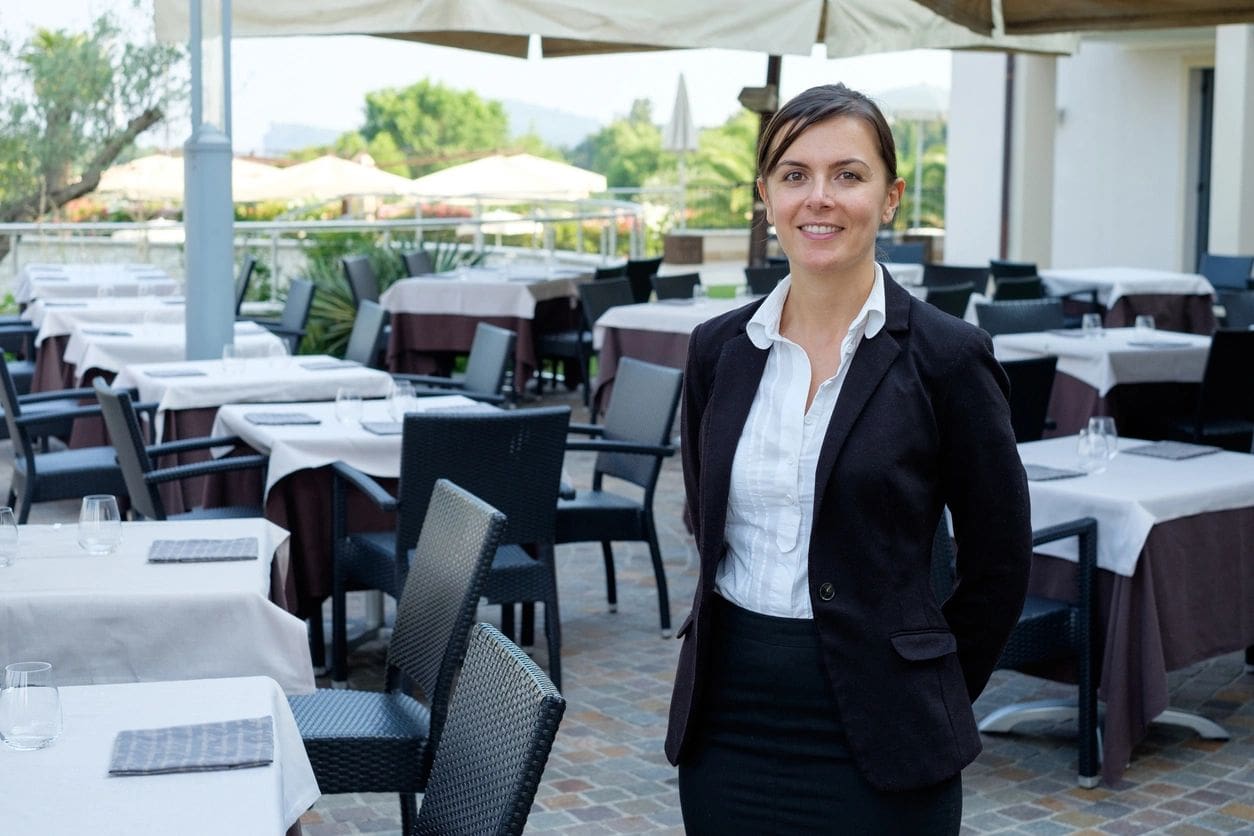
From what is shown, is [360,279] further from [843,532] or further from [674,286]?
[843,532]

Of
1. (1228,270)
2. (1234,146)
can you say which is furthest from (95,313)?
(1234,146)

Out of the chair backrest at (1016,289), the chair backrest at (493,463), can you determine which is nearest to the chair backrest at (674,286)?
the chair backrest at (1016,289)

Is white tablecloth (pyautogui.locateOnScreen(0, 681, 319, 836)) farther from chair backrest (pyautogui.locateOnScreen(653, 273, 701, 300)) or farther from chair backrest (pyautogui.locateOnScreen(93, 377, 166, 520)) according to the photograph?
chair backrest (pyautogui.locateOnScreen(653, 273, 701, 300))

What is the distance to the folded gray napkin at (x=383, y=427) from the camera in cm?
557

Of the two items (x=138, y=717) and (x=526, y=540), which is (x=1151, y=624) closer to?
(x=526, y=540)

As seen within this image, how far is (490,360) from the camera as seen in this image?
24.3 feet

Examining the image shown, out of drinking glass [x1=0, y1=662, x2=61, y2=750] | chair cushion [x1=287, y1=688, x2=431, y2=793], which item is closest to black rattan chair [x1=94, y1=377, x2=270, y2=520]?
chair cushion [x1=287, y1=688, x2=431, y2=793]

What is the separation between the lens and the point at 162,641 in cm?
350

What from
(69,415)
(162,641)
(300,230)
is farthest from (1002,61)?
(162,641)

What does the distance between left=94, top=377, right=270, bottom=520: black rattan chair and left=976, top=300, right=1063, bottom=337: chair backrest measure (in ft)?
15.0

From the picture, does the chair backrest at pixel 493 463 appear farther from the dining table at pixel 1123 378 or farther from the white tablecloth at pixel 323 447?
the dining table at pixel 1123 378

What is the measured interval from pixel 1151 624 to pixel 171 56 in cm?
1488

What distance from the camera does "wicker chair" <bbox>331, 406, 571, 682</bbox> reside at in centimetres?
496

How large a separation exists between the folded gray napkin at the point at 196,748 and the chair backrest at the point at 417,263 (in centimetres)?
1067
